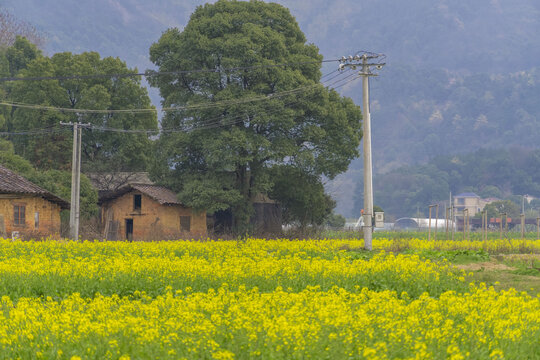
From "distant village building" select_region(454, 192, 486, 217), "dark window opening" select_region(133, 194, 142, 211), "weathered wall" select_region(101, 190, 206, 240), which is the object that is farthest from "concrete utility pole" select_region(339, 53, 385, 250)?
"distant village building" select_region(454, 192, 486, 217)

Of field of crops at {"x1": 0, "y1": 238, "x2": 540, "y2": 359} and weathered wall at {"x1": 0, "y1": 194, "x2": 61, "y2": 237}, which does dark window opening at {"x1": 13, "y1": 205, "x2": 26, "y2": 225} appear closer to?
weathered wall at {"x1": 0, "y1": 194, "x2": 61, "y2": 237}

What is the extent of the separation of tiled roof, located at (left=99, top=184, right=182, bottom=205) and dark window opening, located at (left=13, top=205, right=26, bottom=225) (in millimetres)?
8437

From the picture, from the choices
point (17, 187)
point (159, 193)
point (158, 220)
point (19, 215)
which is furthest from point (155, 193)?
point (17, 187)

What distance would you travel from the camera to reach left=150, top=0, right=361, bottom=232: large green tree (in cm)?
4656

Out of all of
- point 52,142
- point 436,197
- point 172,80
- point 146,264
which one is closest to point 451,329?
point 146,264

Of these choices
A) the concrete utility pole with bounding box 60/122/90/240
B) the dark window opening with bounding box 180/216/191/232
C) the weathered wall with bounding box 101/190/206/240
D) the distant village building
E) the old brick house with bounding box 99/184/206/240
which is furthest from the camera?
the distant village building

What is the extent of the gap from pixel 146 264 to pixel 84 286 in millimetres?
2083

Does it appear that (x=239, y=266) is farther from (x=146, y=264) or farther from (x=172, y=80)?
(x=172, y=80)

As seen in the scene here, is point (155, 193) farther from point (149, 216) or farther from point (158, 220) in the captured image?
point (149, 216)

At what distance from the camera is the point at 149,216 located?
50.1 metres

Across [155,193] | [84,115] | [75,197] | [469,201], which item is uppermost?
[84,115]

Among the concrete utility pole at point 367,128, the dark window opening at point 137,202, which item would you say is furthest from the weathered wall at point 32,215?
→ the concrete utility pole at point 367,128

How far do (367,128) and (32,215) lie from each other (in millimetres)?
20953

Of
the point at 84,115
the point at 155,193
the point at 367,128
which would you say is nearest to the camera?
the point at 367,128
